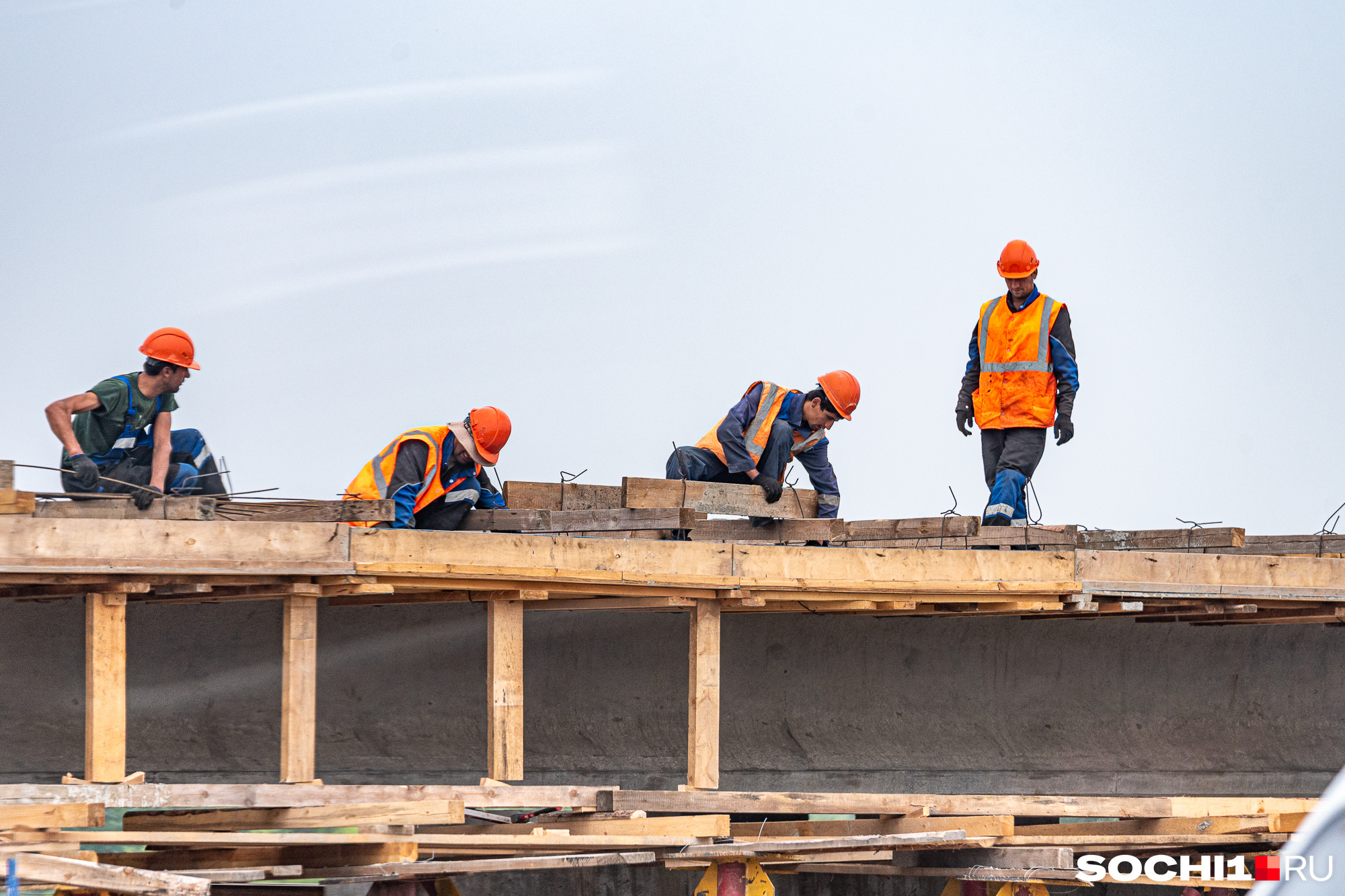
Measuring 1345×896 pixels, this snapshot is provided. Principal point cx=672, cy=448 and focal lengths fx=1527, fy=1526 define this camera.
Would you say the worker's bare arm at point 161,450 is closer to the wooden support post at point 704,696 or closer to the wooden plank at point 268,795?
the wooden plank at point 268,795

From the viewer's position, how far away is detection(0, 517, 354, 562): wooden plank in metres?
6.96

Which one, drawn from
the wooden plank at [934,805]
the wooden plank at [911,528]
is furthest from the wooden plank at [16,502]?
the wooden plank at [911,528]

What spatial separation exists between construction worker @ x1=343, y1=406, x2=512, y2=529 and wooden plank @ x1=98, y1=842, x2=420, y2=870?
1.81 metres

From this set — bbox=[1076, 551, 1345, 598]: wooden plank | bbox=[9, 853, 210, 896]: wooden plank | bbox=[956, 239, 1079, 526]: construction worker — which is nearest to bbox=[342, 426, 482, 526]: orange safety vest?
bbox=[9, 853, 210, 896]: wooden plank

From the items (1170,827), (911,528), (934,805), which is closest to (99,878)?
(934,805)

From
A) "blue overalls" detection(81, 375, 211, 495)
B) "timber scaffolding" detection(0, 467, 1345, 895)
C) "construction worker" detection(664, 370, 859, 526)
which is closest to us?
"timber scaffolding" detection(0, 467, 1345, 895)

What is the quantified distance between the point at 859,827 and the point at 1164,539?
9.38ft

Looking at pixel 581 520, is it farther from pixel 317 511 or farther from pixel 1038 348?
pixel 1038 348

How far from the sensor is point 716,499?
902 cm

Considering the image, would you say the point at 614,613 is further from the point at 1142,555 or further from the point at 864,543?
the point at 1142,555

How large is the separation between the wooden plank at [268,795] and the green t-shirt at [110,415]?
2.21m

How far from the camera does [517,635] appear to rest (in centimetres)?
816

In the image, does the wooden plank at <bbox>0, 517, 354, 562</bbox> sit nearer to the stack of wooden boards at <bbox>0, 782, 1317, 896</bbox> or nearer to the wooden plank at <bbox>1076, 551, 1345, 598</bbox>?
the stack of wooden boards at <bbox>0, 782, 1317, 896</bbox>

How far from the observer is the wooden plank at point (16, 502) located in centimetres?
696
